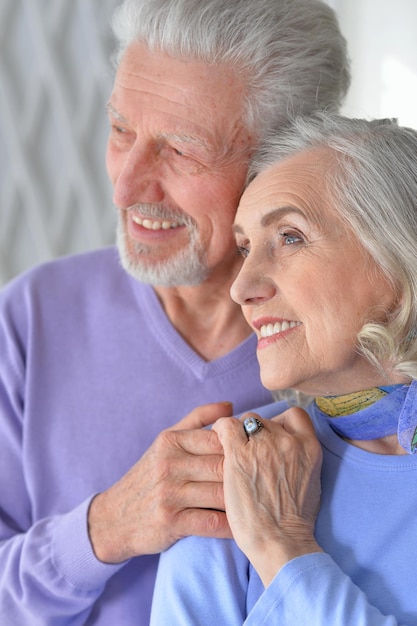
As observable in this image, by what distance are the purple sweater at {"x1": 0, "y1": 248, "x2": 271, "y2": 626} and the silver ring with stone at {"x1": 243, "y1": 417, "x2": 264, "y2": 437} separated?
281 mm

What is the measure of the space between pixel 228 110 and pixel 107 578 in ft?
2.67

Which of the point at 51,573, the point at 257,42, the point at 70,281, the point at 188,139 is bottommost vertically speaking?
the point at 51,573

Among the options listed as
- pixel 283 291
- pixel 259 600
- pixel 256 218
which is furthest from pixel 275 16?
pixel 259 600

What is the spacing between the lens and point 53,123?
3398 millimetres

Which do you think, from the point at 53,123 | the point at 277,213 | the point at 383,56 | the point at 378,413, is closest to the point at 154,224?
the point at 277,213

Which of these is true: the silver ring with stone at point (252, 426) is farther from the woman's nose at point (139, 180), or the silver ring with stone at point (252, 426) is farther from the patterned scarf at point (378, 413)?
the woman's nose at point (139, 180)

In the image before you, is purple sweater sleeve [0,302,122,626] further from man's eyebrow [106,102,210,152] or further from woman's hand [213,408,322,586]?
man's eyebrow [106,102,210,152]

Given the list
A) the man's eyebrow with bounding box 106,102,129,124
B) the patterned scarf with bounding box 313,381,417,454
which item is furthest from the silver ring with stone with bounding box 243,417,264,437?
the man's eyebrow with bounding box 106,102,129,124

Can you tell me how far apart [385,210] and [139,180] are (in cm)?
47

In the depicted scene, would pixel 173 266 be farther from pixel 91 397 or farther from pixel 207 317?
pixel 91 397

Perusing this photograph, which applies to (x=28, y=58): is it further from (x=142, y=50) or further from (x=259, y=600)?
(x=259, y=600)

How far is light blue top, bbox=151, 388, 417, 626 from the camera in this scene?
4.07ft

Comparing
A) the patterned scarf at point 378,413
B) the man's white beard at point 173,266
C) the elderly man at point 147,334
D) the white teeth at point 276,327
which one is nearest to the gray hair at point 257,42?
the elderly man at point 147,334

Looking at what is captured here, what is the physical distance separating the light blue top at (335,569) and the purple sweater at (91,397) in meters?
0.29
